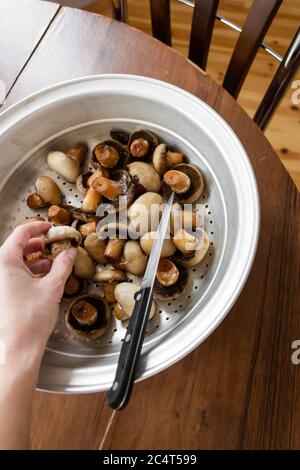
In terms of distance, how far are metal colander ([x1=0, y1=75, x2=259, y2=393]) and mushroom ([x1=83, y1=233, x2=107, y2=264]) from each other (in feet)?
0.16

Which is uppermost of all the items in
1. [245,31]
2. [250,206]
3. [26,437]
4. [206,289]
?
[245,31]

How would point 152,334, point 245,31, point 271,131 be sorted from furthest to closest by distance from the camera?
point 271,131, point 245,31, point 152,334

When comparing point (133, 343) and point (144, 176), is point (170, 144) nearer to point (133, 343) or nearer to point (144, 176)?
point (144, 176)

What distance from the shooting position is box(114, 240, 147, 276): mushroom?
53 centimetres

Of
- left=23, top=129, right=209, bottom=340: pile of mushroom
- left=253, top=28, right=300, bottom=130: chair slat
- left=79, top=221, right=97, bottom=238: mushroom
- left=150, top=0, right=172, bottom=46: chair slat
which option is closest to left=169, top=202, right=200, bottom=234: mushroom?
left=23, top=129, right=209, bottom=340: pile of mushroom

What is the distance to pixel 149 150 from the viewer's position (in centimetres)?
57

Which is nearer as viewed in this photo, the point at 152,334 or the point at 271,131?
the point at 152,334

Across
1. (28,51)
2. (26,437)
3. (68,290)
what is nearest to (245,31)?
(28,51)

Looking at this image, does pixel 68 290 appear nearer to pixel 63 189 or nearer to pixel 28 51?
pixel 63 189

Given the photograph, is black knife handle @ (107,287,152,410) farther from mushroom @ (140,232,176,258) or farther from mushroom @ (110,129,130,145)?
mushroom @ (110,129,130,145)

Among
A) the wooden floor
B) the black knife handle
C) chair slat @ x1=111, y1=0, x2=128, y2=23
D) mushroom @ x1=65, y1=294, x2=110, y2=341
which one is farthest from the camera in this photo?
the wooden floor

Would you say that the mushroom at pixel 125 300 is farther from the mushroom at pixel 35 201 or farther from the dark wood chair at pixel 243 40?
the dark wood chair at pixel 243 40

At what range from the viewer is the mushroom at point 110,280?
53 centimetres

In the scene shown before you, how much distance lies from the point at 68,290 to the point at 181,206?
194mm
